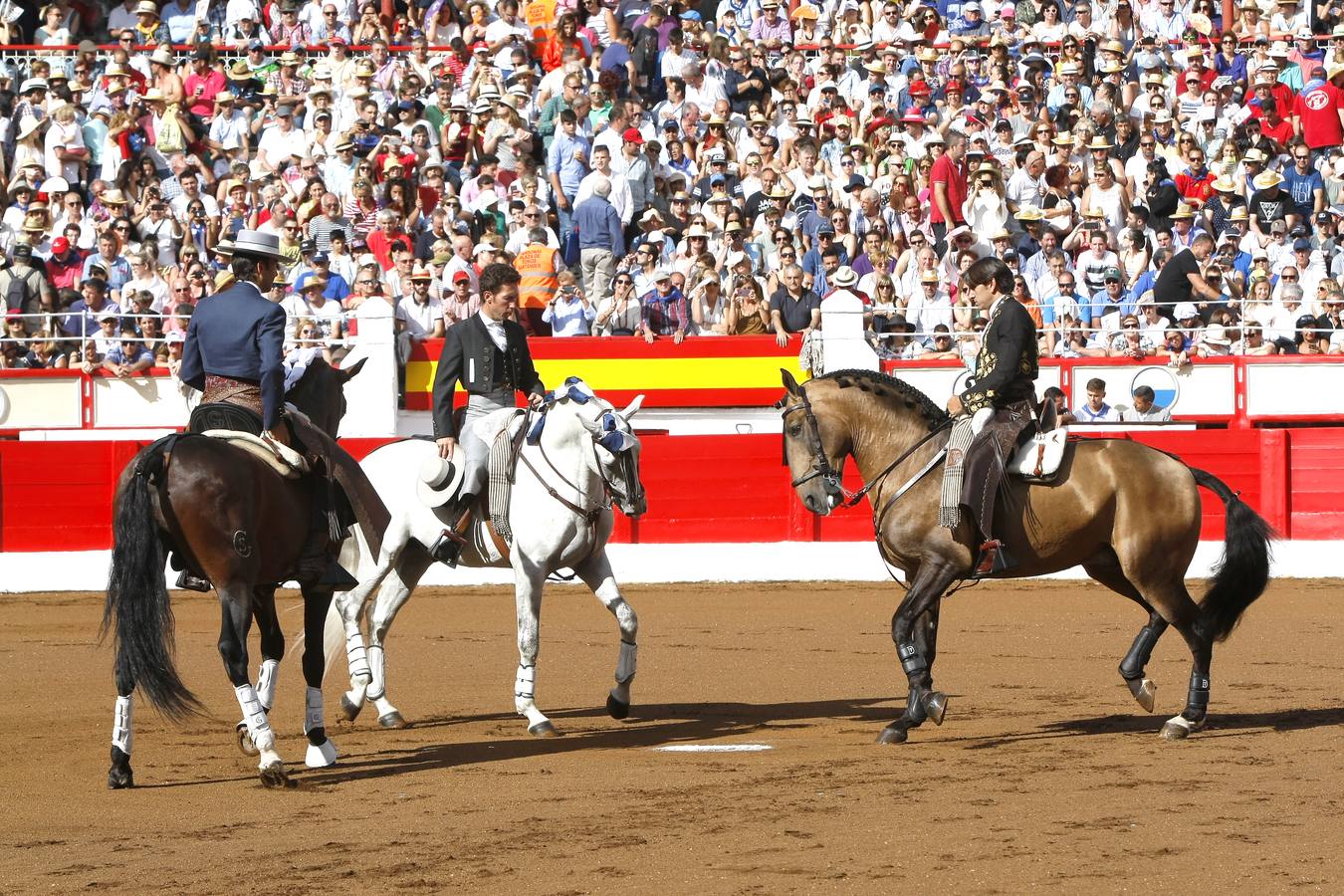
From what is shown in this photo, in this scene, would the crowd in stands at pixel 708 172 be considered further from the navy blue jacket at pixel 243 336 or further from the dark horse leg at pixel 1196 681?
the navy blue jacket at pixel 243 336

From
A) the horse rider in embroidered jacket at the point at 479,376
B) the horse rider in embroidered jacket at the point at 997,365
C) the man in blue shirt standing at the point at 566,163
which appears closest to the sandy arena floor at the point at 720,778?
the horse rider in embroidered jacket at the point at 997,365

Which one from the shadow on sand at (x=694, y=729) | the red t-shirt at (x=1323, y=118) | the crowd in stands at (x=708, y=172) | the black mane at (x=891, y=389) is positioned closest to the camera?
the shadow on sand at (x=694, y=729)

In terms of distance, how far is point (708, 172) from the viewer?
64.6 feet

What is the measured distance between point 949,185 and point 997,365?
10.5m

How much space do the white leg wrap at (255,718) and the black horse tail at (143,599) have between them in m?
0.20

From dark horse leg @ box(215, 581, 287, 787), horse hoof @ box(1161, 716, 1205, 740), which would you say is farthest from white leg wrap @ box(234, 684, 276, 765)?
horse hoof @ box(1161, 716, 1205, 740)

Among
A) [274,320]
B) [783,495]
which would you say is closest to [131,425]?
[783,495]

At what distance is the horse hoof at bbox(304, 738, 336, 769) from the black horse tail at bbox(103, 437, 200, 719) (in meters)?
0.71

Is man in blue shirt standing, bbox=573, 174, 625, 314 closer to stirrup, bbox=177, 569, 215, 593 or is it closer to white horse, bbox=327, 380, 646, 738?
white horse, bbox=327, 380, 646, 738

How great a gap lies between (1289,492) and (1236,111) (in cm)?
516

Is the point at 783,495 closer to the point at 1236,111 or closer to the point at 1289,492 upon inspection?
the point at 1289,492

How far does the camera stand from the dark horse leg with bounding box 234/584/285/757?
795cm

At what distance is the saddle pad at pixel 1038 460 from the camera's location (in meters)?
8.54

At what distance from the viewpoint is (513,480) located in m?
8.99
